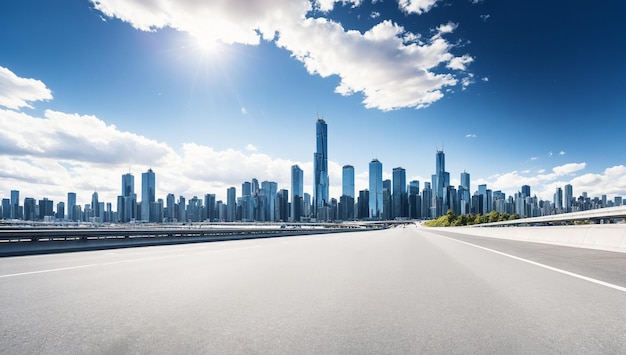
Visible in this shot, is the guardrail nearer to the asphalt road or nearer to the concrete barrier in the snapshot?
the asphalt road

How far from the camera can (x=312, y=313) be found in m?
5.40

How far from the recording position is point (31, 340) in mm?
4172

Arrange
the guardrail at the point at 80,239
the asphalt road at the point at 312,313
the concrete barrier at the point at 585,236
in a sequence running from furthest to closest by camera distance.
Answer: the guardrail at the point at 80,239, the concrete barrier at the point at 585,236, the asphalt road at the point at 312,313

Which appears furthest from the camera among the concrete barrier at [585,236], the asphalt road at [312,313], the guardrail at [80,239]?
the guardrail at [80,239]

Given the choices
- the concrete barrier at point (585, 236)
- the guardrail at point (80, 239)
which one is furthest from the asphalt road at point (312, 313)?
the guardrail at point (80, 239)

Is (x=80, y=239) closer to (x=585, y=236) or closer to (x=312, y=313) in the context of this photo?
(x=312, y=313)

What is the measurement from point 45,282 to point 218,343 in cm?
587

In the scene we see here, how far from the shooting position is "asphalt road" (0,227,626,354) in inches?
159

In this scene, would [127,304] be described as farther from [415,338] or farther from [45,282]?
[415,338]

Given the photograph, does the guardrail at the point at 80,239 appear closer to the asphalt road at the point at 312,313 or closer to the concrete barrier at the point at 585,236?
the asphalt road at the point at 312,313

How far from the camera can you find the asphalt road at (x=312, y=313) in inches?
159

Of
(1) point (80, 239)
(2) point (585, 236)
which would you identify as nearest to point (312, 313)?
(2) point (585, 236)

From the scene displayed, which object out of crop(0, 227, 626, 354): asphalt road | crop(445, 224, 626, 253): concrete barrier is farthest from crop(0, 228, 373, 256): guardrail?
crop(445, 224, 626, 253): concrete barrier

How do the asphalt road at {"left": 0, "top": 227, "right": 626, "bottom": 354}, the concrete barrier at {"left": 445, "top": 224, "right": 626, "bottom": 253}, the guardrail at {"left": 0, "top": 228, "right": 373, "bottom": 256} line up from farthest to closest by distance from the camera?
the guardrail at {"left": 0, "top": 228, "right": 373, "bottom": 256}
the concrete barrier at {"left": 445, "top": 224, "right": 626, "bottom": 253}
the asphalt road at {"left": 0, "top": 227, "right": 626, "bottom": 354}
